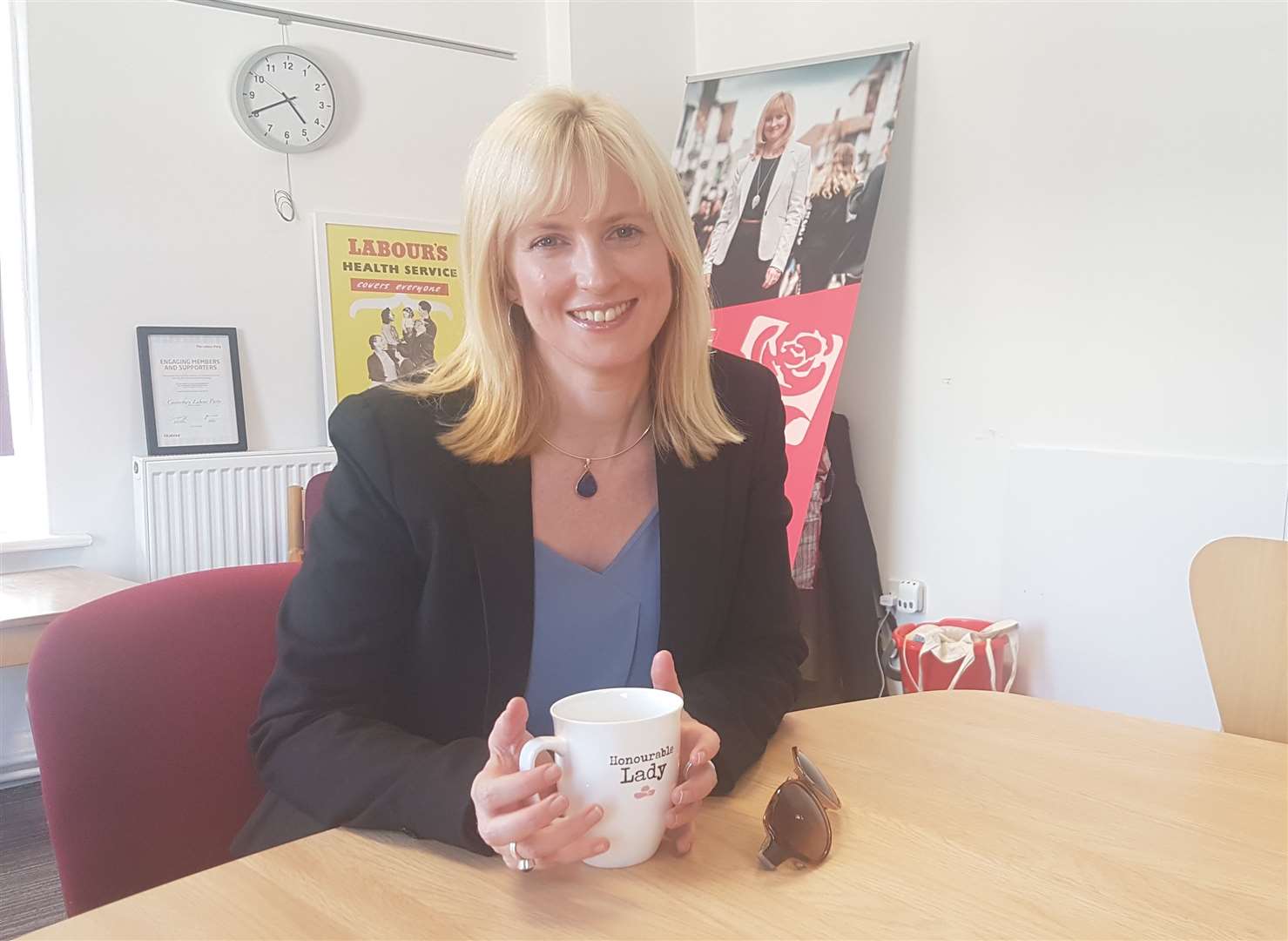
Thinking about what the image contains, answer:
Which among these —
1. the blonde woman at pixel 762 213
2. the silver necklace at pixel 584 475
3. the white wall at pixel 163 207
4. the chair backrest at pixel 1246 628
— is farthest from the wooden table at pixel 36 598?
the blonde woman at pixel 762 213

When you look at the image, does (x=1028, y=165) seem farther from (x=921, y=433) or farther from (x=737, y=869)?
(x=737, y=869)

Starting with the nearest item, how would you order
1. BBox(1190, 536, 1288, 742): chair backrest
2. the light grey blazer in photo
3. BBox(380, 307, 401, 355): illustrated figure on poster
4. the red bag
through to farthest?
BBox(1190, 536, 1288, 742): chair backrest, the red bag, the light grey blazer in photo, BBox(380, 307, 401, 355): illustrated figure on poster

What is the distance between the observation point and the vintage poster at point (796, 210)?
338 cm

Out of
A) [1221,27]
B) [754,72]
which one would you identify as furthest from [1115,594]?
[754,72]

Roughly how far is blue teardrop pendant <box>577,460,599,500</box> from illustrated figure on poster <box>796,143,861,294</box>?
235cm

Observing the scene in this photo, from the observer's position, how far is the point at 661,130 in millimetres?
4207

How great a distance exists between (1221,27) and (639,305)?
2358 millimetres

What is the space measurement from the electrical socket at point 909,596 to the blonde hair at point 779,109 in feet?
5.22

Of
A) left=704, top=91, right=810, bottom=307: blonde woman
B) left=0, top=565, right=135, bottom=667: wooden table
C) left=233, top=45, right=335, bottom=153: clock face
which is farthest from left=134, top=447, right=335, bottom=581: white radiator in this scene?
left=704, top=91, right=810, bottom=307: blonde woman

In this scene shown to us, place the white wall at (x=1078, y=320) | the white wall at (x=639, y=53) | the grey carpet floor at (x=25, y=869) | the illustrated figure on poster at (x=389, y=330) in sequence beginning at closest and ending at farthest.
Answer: the grey carpet floor at (x=25, y=869), the white wall at (x=1078, y=320), the illustrated figure on poster at (x=389, y=330), the white wall at (x=639, y=53)

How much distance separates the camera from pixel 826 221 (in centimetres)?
344

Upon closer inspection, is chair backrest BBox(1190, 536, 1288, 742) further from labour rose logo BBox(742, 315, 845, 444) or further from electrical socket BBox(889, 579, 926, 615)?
electrical socket BBox(889, 579, 926, 615)

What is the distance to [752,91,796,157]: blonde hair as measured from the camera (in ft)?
11.8

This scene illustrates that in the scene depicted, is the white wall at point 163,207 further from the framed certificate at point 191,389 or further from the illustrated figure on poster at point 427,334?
the illustrated figure on poster at point 427,334
